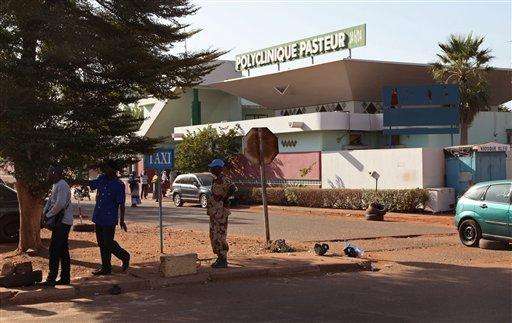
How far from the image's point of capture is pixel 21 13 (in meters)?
9.49

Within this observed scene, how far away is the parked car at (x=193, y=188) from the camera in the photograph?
2841 cm

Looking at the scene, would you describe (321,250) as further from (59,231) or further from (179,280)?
(59,231)

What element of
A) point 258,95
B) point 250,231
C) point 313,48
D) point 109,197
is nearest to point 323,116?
point 313,48

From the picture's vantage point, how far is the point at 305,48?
3641 cm

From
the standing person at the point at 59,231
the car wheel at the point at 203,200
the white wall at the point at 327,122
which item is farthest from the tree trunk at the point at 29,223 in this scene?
the white wall at the point at 327,122

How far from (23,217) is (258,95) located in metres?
29.1

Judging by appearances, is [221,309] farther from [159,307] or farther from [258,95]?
[258,95]

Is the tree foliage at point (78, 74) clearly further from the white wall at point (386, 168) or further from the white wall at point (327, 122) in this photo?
the white wall at point (327, 122)

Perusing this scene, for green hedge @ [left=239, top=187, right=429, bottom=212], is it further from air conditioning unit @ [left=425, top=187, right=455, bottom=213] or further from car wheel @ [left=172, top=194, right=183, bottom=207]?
car wheel @ [left=172, top=194, right=183, bottom=207]

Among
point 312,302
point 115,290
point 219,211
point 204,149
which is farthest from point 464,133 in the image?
point 115,290

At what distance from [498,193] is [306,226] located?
721 cm

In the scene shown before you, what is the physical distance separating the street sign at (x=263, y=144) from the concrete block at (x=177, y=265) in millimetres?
3642

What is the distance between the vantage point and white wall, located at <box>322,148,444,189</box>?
24188mm

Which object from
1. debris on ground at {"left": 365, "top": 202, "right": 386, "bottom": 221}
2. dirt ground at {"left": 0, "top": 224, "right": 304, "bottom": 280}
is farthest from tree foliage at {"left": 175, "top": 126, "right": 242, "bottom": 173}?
dirt ground at {"left": 0, "top": 224, "right": 304, "bottom": 280}
